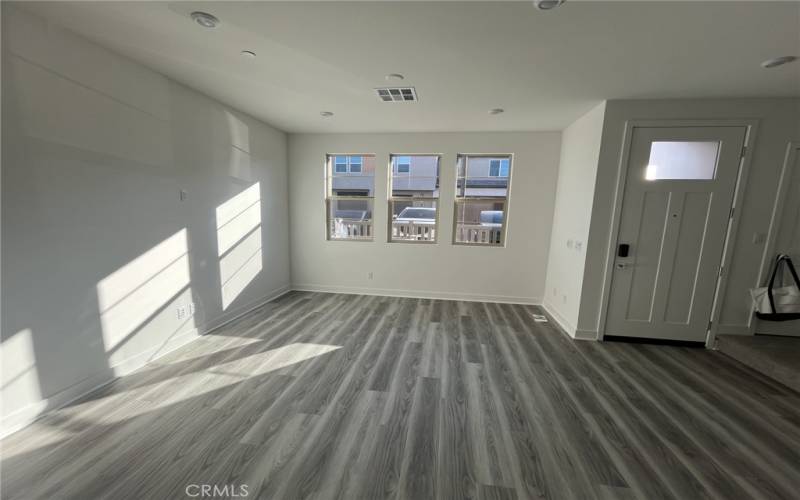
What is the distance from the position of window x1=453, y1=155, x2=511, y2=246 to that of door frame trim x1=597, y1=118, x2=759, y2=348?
1579 millimetres

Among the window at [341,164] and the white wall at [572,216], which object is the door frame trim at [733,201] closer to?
the white wall at [572,216]

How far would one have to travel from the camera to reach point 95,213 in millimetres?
2158

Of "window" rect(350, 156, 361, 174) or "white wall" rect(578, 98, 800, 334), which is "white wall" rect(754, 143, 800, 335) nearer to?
"white wall" rect(578, 98, 800, 334)

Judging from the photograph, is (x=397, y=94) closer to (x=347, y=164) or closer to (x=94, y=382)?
(x=347, y=164)

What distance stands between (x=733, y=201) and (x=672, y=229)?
0.61 meters

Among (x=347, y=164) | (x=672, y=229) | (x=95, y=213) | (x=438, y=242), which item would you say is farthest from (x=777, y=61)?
(x=95, y=213)

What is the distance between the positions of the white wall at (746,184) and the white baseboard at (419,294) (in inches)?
53.1

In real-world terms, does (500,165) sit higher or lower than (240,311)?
higher

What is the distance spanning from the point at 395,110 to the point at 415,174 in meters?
1.38

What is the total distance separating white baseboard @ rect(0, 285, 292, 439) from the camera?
181 cm

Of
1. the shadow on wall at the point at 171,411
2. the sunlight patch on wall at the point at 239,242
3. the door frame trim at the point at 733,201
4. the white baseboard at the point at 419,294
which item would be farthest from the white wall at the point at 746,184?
the sunlight patch on wall at the point at 239,242

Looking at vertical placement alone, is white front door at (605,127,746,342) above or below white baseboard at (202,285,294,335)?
above

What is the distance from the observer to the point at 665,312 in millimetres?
3230

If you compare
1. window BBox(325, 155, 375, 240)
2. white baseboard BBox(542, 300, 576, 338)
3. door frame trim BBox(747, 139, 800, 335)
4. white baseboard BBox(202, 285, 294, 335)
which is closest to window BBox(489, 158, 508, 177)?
window BBox(325, 155, 375, 240)
